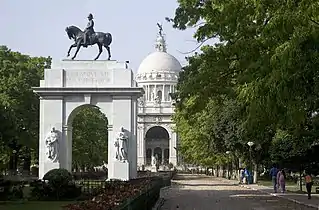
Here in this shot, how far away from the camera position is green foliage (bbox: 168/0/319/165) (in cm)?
1320

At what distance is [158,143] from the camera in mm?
148250

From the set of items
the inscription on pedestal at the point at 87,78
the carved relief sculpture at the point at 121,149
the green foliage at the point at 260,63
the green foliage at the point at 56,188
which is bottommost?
the green foliage at the point at 56,188

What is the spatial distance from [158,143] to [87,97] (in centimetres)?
10205

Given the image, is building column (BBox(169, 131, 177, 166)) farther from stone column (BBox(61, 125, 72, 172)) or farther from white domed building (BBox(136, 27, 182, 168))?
stone column (BBox(61, 125, 72, 172))

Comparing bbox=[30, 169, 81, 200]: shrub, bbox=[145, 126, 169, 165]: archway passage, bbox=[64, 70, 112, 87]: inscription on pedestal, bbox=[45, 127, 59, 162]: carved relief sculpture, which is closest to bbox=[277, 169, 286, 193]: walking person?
bbox=[64, 70, 112, 87]: inscription on pedestal

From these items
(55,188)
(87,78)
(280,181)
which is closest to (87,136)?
(87,78)

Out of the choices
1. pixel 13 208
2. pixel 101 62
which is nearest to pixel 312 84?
pixel 13 208

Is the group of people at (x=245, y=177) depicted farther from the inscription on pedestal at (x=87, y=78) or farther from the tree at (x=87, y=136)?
the inscription on pedestal at (x=87, y=78)

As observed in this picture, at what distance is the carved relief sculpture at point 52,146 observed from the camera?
4581cm

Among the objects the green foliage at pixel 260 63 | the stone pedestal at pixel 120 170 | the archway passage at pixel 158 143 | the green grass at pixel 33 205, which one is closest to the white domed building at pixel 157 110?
the archway passage at pixel 158 143

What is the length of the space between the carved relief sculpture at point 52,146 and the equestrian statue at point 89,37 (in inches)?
263

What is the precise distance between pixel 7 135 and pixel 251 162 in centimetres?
2977

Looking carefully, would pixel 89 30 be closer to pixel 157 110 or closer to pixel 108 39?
pixel 108 39

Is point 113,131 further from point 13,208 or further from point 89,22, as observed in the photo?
point 13,208
